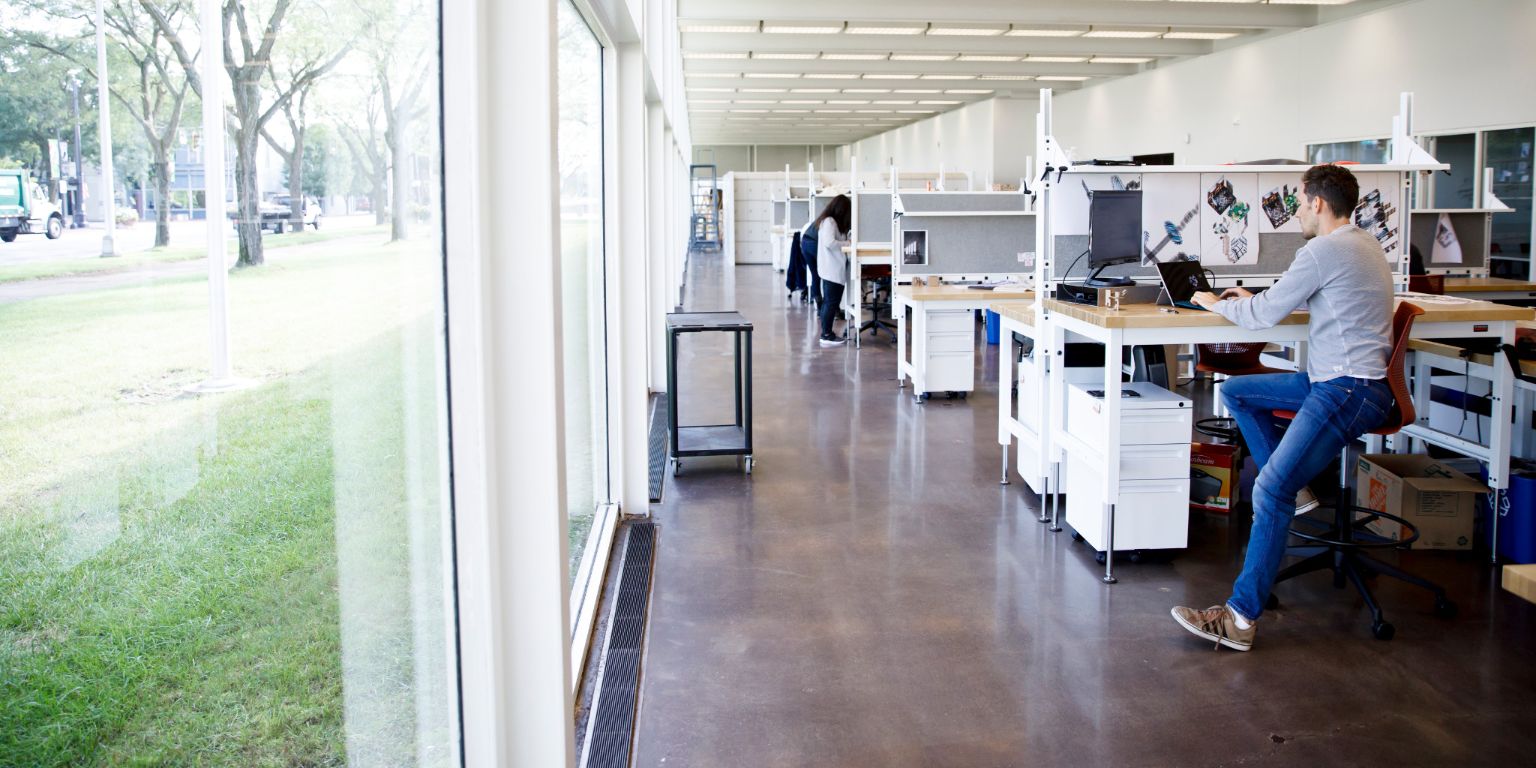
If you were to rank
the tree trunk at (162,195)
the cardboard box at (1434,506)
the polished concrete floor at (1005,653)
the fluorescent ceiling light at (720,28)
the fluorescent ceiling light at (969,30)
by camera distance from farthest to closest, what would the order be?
the fluorescent ceiling light at (969,30) < the fluorescent ceiling light at (720,28) < the cardboard box at (1434,506) < the polished concrete floor at (1005,653) < the tree trunk at (162,195)

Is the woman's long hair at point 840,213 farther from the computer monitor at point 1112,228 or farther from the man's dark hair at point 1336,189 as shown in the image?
the man's dark hair at point 1336,189

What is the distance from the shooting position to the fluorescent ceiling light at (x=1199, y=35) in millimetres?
12689

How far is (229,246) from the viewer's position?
3.24ft

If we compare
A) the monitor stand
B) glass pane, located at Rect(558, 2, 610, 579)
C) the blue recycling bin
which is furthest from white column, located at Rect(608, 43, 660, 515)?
the blue recycling bin

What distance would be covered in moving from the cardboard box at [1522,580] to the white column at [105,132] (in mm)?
1633

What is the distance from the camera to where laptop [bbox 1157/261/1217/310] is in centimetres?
381

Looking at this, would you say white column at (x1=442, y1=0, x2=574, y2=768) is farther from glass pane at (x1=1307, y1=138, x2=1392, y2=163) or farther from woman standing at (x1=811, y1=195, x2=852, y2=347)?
glass pane at (x1=1307, y1=138, x2=1392, y2=163)

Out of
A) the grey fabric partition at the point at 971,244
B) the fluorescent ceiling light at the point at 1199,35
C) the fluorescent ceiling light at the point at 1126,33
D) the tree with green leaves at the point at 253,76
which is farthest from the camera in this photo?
the fluorescent ceiling light at the point at 1126,33

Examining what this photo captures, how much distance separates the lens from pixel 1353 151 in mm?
11641

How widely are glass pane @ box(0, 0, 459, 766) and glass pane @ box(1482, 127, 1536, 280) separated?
10398mm

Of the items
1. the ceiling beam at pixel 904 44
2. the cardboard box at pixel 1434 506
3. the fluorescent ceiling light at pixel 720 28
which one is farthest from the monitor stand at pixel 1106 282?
the ceiling beam at pixel 904 44

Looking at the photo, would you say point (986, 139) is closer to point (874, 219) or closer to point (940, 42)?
point (940, 42)

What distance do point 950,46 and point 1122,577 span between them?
1125 cm

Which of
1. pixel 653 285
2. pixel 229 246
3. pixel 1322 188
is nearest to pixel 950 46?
pixel 653 285
